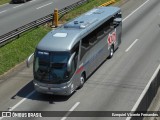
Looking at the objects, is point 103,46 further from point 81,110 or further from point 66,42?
point 81,110

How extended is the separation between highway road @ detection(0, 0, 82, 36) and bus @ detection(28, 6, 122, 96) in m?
12.9

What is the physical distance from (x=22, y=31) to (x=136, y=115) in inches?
716

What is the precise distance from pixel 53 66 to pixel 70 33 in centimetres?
259

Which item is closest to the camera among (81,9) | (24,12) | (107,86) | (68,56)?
(68,56)

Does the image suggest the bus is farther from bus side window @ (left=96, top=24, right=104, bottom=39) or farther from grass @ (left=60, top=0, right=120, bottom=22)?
grass @ (left=60, top=0, right=120, bottom=22)

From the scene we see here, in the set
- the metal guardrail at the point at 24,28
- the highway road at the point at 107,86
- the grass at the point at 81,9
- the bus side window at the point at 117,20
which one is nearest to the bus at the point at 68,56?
the highway road at the point at 107,86

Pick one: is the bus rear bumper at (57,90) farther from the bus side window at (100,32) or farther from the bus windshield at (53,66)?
the bus side window at (100,32)

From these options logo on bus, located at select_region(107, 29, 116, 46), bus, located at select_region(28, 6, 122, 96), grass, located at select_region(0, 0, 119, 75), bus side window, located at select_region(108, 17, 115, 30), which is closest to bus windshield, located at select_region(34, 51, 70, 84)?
bus, located at select_region(28, 6, 122, 96)

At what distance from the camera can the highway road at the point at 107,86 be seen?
71.4 feet

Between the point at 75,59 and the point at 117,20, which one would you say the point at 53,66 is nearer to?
the point at 75,59

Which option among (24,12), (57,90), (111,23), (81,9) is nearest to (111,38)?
(111,23)

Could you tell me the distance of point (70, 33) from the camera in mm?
23297

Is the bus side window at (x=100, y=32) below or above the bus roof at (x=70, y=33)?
below

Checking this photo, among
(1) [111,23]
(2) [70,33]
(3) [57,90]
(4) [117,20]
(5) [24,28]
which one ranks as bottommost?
(3) [57,90]
